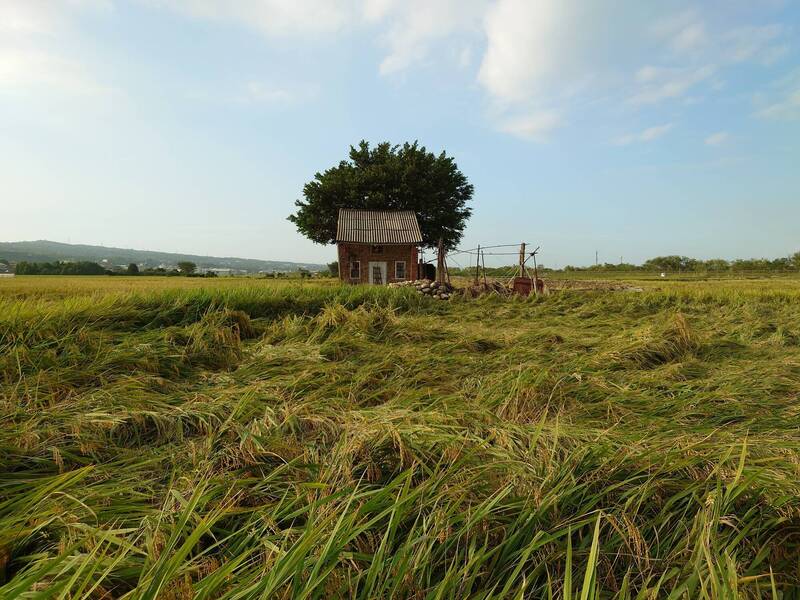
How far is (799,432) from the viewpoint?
220 cm

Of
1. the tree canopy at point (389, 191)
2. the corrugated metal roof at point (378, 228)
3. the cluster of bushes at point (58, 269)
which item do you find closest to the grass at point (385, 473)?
the corrugated metal roof at point (378, 228)

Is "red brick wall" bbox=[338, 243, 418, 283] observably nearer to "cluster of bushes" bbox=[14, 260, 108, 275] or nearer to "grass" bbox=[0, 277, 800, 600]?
"grass" bbox=[0, 277, 800, 600]

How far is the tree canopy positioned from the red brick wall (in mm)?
5553

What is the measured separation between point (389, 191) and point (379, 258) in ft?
22.6

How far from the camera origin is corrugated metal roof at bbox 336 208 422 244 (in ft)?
66.1

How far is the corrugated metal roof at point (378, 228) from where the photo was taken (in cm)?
2014

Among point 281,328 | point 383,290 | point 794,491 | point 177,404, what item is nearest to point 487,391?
point 794,491

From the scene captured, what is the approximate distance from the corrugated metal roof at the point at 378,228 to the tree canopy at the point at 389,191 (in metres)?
3.34

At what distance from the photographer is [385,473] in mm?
1522

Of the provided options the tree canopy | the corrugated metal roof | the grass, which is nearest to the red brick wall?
the corrugated metal roof

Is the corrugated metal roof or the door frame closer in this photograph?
the corrugated metal roof

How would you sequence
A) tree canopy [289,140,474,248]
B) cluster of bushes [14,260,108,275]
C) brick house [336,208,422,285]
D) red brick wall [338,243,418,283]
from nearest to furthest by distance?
brick house [336,208,422,285]
red brick wall [338,243,418,283]
tree canopy [289,140,474,248]
cluster of bushes [14,260,108,275]

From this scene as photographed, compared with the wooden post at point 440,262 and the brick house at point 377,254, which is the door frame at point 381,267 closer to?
the brick house at point 377,254

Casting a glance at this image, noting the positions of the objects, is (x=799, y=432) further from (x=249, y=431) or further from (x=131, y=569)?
(x=131, y=569)
